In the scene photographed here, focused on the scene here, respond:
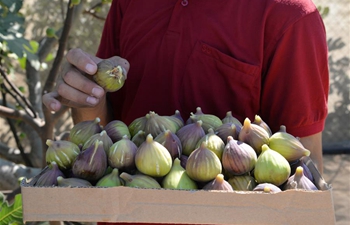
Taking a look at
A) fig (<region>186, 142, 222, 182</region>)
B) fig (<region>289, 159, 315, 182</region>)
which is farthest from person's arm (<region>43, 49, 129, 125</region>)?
fig (<region>289, 159, 315, 182</region>)

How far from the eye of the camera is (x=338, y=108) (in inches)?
179

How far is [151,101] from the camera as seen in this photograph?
4.24ft

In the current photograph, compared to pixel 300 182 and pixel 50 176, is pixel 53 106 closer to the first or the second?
pixel 50 176

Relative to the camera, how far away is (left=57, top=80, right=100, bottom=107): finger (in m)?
1.10

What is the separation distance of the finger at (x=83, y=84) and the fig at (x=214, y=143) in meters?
0.28

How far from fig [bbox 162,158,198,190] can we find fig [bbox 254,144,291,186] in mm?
113

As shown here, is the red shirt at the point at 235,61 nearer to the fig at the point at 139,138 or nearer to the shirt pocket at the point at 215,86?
the shirt pocket at the point at 215,86

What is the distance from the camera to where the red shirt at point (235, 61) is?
1158mm

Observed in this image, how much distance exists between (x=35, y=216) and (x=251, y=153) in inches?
15.0

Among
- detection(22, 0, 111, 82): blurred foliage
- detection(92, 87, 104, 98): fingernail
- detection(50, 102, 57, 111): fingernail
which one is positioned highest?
detection(92, 87, 104, 98): fingernail

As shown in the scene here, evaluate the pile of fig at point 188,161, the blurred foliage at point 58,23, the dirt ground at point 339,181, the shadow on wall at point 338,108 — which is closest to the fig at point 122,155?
the pile of fig at point 188,161

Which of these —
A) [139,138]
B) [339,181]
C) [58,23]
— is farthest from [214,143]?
[58,23]

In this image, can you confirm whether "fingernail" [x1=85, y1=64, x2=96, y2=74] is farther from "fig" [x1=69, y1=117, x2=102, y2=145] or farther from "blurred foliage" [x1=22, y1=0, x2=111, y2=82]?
"blurred foliage" [x1=22, y1=0, x2=111, y2=82]

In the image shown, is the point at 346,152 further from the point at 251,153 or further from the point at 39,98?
the point at 251,153
